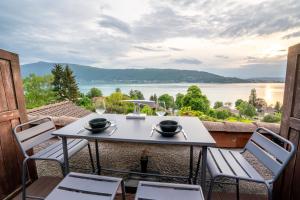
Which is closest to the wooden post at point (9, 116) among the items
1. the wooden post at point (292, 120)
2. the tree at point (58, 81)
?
the wooden post at point (292, 120)

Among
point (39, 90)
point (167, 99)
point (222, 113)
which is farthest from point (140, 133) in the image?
point (39, 90)

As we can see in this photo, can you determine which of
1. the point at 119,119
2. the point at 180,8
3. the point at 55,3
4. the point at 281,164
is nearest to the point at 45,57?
the point at 55,3

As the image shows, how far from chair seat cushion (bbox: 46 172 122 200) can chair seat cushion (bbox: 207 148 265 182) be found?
748 millimetres

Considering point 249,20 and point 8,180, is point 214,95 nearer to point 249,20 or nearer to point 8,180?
point 249,20

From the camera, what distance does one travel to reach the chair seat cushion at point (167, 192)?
931mm

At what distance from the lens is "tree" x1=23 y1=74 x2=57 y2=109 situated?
2195 cm

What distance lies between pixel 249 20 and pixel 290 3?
92 cm

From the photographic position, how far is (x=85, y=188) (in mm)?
1018

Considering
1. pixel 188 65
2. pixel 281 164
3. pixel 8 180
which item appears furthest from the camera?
pixel 188 65

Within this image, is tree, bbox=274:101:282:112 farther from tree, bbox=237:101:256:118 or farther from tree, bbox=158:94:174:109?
tree, bbox=158:94:174:109

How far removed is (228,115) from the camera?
382 cm

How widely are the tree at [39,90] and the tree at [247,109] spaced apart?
25005 mm

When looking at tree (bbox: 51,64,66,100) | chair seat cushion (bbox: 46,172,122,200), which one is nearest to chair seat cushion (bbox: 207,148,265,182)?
chair seat cushion (bbox: 46,172,122,200)

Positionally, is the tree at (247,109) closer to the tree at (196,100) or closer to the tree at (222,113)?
the tree at (222,113)
